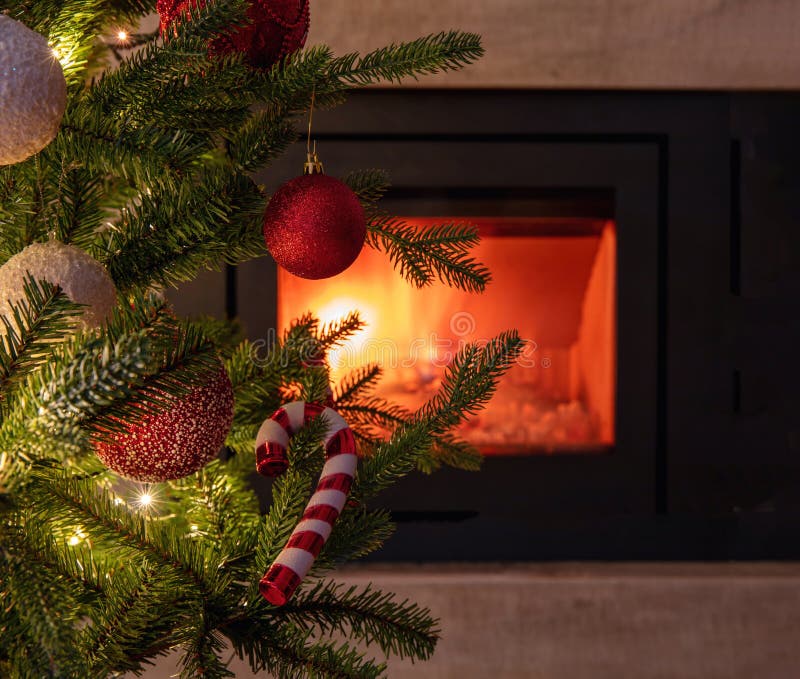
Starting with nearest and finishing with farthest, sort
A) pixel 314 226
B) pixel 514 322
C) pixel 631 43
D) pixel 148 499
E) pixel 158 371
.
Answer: pixel 158 371, pixel 314 226, pixel 148 499, pixel 631 43, pixel 514 322

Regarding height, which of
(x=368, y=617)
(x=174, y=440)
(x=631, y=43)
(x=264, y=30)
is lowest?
(x=368, y=617)

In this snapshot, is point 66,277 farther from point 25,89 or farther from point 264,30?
point 264,30

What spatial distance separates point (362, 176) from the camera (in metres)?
0.53

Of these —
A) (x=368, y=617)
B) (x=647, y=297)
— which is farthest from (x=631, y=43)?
(x=368, y=617)

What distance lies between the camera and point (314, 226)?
1.32ft

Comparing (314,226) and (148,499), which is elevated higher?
(314,226)

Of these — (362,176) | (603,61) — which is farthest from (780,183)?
(362,176)

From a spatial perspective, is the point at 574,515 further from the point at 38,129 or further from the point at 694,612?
the point at 38,129

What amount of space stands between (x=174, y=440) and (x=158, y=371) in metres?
0.08

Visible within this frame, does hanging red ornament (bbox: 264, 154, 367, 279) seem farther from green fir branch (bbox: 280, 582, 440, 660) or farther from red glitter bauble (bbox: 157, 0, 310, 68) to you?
green fir branch (bbox: 280, 582, 440, 660)

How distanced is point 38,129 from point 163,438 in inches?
6.2

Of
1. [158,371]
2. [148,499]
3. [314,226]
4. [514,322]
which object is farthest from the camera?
[514,322]

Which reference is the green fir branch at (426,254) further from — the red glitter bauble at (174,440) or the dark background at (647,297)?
the dark background at (647,297)

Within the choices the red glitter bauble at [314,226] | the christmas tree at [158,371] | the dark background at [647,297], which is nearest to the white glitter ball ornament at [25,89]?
the christmas tree at [158,371]
